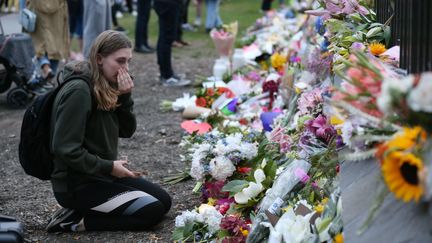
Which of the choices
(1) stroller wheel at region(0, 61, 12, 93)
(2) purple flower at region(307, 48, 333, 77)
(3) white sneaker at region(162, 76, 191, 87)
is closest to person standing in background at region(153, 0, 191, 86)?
(3) white sneaker at region(162, 76, 191, 87)

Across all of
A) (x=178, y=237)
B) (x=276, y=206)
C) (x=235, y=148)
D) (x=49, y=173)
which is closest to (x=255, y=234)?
(x=276, y=206)

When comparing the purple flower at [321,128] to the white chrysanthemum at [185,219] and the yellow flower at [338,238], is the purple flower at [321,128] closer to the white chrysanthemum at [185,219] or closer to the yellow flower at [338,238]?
the white chrysanthemum at [185,219]

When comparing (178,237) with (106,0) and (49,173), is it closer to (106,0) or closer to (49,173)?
(49,173)

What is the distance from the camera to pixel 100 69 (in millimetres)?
4188

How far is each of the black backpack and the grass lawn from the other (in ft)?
23.4

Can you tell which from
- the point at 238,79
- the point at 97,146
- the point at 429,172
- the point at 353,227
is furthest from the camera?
the point at 238,79

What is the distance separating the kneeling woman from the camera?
158 inches

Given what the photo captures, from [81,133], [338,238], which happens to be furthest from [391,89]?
[81,133]

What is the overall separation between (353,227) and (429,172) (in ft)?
1.65

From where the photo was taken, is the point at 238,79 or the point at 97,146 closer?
the point at 97,146

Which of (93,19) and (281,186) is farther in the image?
(93,19)

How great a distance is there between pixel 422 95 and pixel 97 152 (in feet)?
7.65

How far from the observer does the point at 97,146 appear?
13.8ft

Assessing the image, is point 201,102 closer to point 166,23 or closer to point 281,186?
point 166,23
